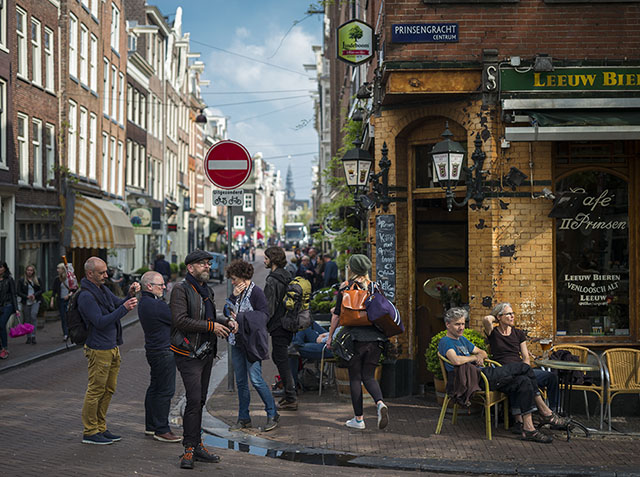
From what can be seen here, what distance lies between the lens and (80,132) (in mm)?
27891

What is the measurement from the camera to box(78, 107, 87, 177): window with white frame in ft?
91.5

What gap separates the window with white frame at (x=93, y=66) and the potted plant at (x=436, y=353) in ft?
74.5

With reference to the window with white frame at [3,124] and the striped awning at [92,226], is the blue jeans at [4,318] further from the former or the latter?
the striped awning at [92,226]

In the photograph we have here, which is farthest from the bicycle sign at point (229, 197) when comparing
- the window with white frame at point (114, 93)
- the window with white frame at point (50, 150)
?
the window with white frame at point (114, 93)

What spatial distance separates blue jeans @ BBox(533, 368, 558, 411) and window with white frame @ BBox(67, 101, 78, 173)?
68.6ft

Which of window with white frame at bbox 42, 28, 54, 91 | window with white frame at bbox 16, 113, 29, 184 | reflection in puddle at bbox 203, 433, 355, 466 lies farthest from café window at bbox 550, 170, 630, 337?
window with white frame at bbox 42, 28, 54, 91

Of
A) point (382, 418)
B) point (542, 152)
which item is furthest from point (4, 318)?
point (542, 152)

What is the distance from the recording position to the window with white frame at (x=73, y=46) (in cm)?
2642

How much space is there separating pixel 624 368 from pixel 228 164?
210 inches

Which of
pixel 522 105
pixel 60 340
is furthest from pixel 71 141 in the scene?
pixel 522 105

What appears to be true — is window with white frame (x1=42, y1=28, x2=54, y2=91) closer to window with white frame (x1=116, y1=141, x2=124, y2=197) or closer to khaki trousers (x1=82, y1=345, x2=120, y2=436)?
window with white frame (x1=116, y1=141, x2=124, y2=197)

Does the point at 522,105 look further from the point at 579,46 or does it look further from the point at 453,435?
the point at 453,435

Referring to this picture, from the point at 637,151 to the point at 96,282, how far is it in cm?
622

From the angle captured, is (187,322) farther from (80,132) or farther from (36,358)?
(80,132)
